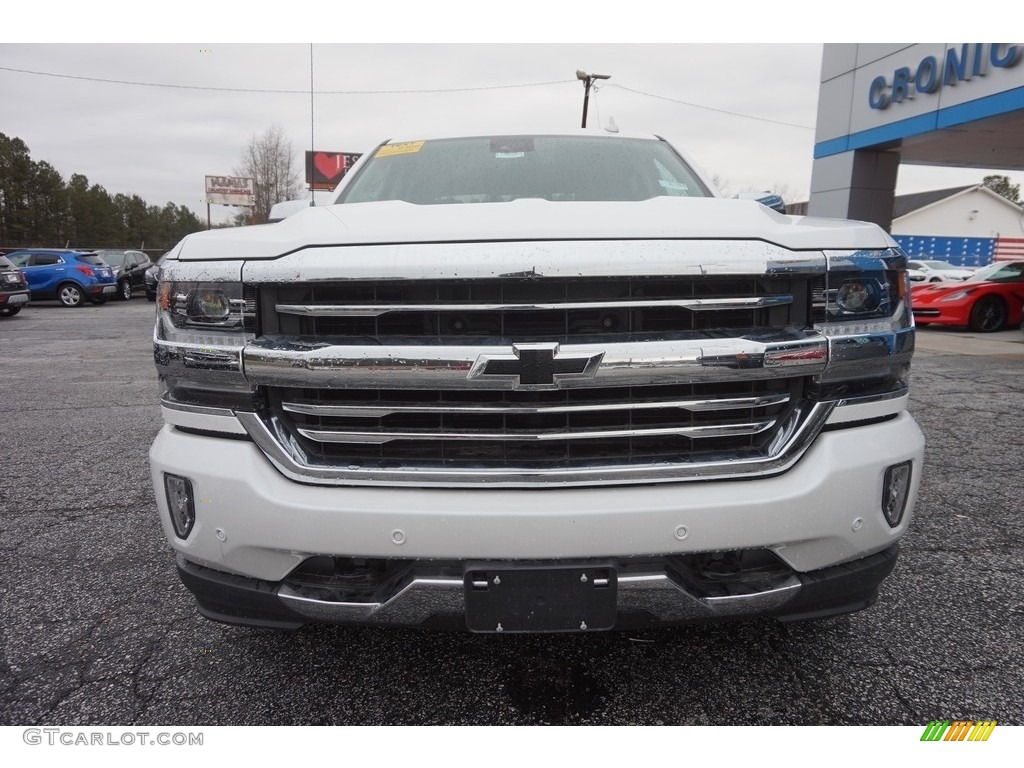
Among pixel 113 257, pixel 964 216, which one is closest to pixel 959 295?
pixel 113 257

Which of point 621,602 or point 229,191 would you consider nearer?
point 621,602

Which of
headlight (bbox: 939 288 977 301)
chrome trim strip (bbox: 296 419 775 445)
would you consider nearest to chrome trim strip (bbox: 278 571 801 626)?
chrome trim strip (bbox: 296 419 775 445)

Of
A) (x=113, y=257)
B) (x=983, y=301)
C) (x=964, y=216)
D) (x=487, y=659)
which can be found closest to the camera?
(x=487, y=659)

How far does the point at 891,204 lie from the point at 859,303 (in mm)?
15237

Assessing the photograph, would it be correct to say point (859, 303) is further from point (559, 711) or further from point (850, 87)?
point (850, 87)

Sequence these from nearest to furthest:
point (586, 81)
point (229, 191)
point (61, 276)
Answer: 1. point (61, 276)
2. point (586, 81)
3. point (229, 191)

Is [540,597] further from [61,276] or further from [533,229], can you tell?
[61,276]

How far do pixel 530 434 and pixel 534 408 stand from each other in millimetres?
73

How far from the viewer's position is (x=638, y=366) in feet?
5.42

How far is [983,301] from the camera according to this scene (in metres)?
12.3

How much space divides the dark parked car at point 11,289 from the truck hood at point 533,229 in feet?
51.2

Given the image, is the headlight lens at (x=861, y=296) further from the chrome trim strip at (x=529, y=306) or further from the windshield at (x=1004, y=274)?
the windshield at (x=1004, y=274)

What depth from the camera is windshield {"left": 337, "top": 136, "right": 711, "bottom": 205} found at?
2.92 meters

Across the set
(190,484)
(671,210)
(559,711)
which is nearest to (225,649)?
(190,484)
